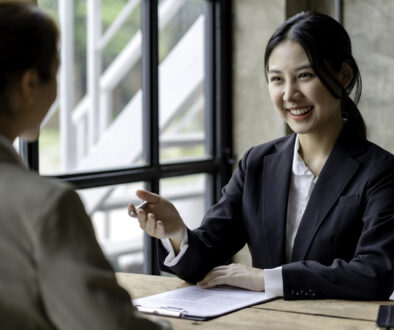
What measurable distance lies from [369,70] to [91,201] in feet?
6.33

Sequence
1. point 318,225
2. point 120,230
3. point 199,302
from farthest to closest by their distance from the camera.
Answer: point 120,230 < point 318,225 < point 199,302

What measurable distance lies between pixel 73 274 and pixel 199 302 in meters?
0.99

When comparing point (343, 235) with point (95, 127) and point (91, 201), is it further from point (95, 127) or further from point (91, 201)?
point (95, 127)

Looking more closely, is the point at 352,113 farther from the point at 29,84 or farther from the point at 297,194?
the point at 29,84

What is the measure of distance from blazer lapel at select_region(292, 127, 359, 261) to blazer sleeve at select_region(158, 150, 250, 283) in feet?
0.83

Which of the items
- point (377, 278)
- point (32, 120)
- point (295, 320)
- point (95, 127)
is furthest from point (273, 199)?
point (95, 127)

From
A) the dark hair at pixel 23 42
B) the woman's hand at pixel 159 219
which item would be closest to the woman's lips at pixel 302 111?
the woman's hand at pixel 159 219

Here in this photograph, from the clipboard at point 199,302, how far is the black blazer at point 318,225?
4.2 inches

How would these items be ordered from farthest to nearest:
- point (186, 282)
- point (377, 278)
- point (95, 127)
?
point (95, 127), point (186, 282), point (377, 278)

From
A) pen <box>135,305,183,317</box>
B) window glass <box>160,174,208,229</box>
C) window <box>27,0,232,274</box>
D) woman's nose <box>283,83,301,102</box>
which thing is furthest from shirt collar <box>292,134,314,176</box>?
window glass <box>160,174,208,229</box>

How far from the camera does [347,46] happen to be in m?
2.62

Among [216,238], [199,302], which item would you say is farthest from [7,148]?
[216,238]

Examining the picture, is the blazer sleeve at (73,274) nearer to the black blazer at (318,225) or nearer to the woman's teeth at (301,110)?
the black blazer at (318,225)

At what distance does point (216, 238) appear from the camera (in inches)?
103
